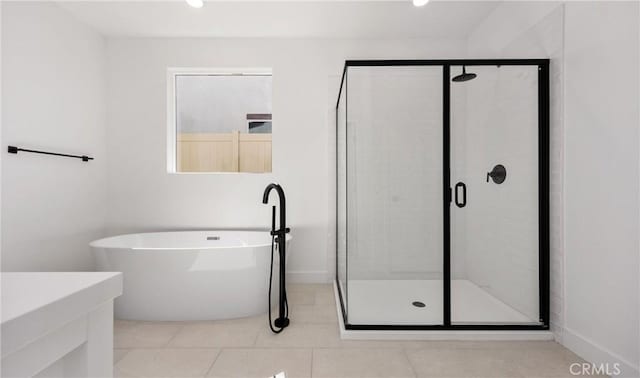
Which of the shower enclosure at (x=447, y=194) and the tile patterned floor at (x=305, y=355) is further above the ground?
the shower enclosure at (x=447, y=194)

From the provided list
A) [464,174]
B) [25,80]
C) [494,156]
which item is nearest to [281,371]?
[464,174]

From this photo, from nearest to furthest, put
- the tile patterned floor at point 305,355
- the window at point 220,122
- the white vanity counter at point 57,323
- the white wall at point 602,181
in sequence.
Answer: the white vanity counter at point 57,323 < the white wall at point 602,181 < the tile patterned floor at point 305,355 < the window at point 220,122

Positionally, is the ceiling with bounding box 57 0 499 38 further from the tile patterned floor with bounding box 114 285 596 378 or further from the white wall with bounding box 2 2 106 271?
the tile patterned floor with bounding box 114 285 596 378

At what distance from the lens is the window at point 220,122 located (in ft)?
10.8

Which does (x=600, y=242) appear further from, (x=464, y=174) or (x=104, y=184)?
(x=104, y=184)

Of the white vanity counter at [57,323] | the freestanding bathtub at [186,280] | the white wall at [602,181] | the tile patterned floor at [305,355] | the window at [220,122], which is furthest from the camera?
the window at [220,122]

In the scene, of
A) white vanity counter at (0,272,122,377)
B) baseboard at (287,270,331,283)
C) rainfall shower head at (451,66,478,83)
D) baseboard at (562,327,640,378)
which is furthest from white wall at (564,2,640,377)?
white vanity counter at (0,272,122,377)

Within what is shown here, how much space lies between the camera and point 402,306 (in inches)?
84.1

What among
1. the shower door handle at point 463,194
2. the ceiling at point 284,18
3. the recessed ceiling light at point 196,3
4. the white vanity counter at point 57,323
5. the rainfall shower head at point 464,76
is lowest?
the white vanity counter at point 57,323

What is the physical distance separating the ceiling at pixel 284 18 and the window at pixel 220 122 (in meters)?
0.46

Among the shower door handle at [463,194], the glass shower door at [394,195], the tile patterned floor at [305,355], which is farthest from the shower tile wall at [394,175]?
the tile patterned floor at [305,355]

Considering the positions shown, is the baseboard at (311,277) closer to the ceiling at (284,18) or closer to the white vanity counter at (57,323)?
the ceiling at (284,18)

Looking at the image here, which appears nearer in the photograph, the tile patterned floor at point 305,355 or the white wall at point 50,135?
the tile patterned floor at point 305,355

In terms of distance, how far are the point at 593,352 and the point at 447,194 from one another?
109 centimetres
